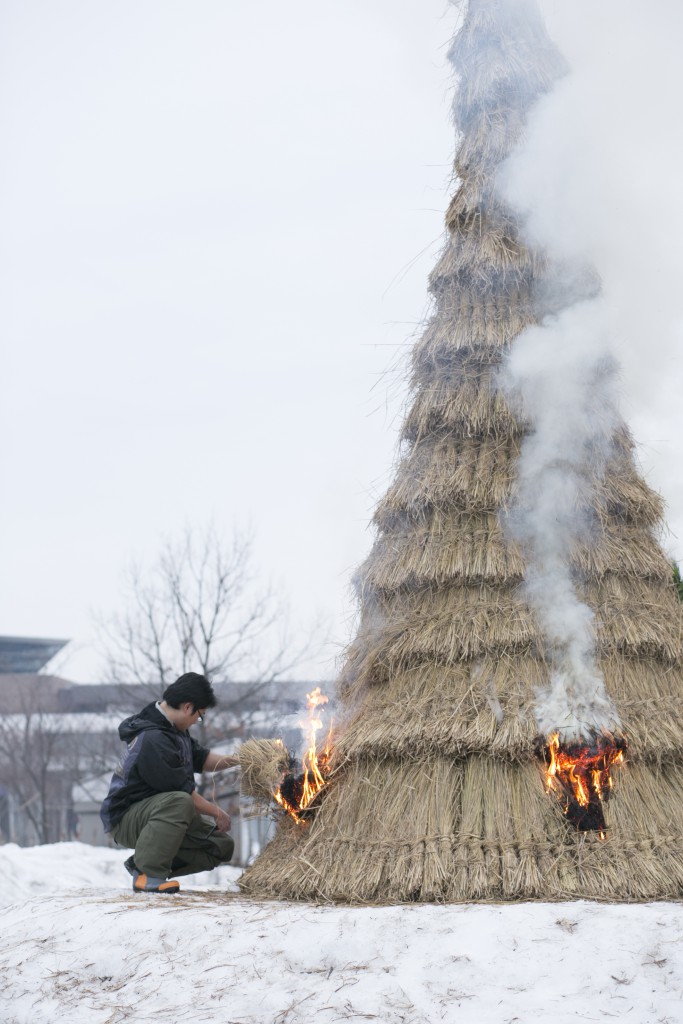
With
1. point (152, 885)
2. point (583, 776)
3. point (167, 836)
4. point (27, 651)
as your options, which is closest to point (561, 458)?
point (583, 776)

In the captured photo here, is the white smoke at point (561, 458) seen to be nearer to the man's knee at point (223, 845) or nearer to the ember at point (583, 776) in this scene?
the ember at point (583, 776)

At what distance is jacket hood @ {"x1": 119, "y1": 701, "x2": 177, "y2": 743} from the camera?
260 inches

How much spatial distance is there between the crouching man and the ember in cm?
224

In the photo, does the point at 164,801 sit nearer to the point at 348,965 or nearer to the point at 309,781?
the point at 309,781

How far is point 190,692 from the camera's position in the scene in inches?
261

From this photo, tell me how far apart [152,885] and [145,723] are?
959mm

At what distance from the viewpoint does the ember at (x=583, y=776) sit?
544 centimetres

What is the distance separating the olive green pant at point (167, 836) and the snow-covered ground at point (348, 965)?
725 millimetres

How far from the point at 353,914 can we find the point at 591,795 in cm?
137

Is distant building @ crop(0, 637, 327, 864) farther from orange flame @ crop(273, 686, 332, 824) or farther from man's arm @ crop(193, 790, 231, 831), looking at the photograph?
orange flame @ crop(273, 686, 332, 824)

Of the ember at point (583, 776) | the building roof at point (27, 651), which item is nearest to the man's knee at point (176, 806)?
the ember at point (583, 776)

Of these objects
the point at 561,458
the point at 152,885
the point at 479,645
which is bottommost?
the point at 152,885

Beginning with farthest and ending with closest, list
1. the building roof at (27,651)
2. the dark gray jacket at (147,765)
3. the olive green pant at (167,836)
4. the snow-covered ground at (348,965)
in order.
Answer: the building roof at (27,651)
the dark gray jacket at (147,765)
the olive green pant at (167,836)
the snow-covered ground at (348,965)

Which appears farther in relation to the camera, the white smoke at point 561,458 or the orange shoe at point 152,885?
the orange shoe at point 152,885
